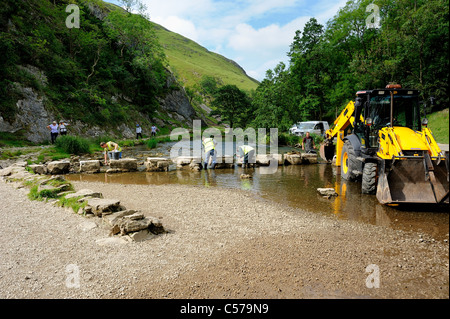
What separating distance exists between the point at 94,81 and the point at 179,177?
2700 centimetres

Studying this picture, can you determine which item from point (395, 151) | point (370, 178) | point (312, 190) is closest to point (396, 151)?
Result: point (395, 151)

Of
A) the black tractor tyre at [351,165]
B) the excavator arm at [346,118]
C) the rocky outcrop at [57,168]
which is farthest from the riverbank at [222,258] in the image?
the rocky outcrop at [57,168]

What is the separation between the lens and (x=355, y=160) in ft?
29.2

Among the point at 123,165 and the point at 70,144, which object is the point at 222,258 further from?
the point at 70,144

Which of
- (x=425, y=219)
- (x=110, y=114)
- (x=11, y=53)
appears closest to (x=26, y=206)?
(x=425, y=219)

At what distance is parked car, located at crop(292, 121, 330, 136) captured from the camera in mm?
28422

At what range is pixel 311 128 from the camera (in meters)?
29.2

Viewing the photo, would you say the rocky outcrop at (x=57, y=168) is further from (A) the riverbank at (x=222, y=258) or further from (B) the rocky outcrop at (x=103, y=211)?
(A) the riverbank at (x=222, y=258)

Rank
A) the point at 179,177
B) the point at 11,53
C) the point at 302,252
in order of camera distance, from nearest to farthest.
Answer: the point at 302,252 → the point at 179,177 → the point at 11,53

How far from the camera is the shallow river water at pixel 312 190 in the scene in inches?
232

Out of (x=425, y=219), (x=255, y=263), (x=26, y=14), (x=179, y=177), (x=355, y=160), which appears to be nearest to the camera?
(x=255, y=263)

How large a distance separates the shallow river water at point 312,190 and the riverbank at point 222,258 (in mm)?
650

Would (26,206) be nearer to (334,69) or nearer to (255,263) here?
(255,263)

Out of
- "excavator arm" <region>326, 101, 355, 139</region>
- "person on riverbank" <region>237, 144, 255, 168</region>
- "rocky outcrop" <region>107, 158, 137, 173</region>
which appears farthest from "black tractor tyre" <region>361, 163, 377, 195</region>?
"rocky outcrop" <region>107, 158, 137, 173</region>
